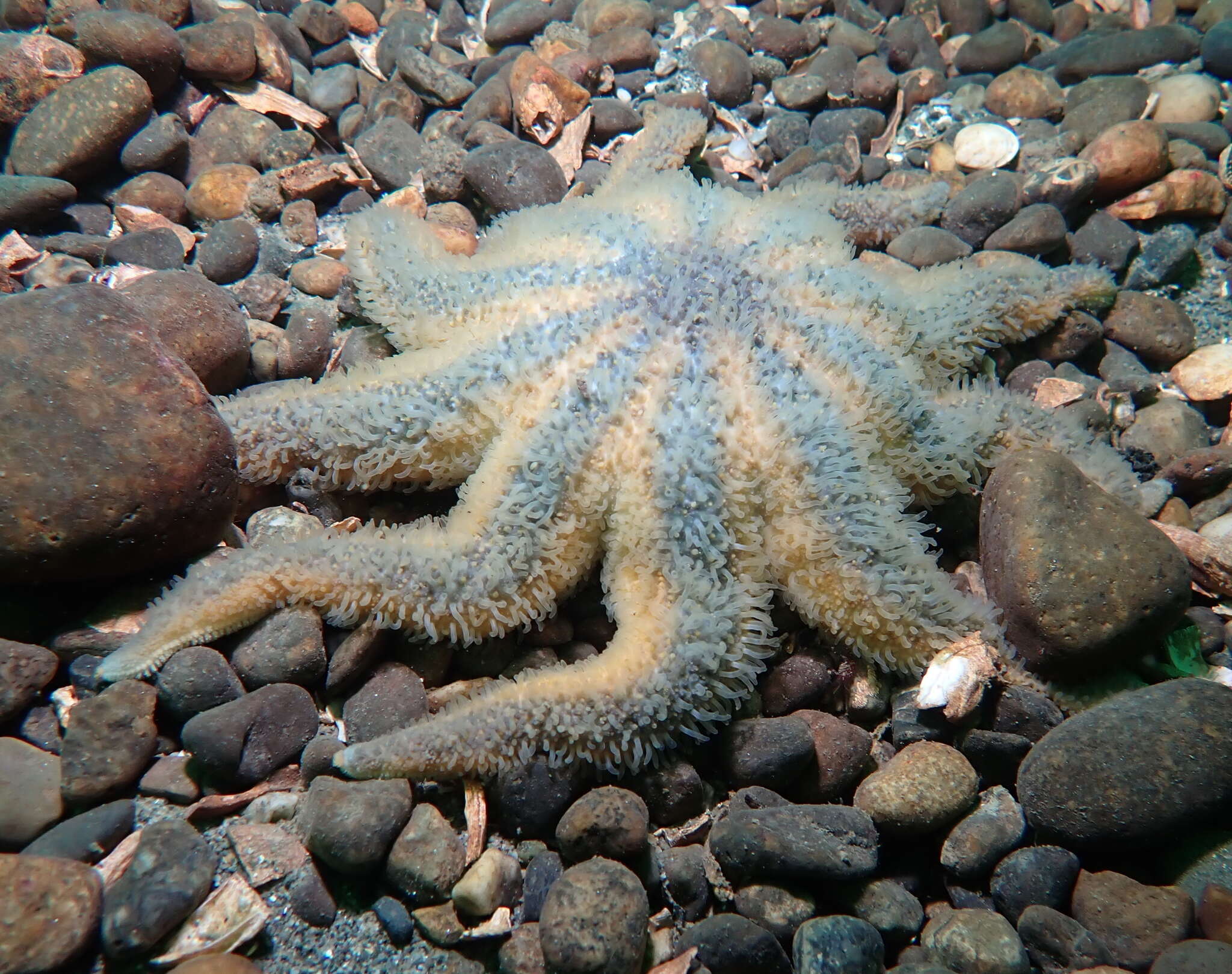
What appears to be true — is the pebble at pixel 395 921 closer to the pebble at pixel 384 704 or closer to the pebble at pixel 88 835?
the pebble at pixel 384 704

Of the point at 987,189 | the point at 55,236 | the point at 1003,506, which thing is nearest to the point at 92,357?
the point at 55,236

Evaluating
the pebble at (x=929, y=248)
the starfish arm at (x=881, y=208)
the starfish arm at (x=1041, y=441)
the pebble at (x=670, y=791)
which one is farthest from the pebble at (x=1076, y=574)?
the starfish arm at (x=881, y=208)

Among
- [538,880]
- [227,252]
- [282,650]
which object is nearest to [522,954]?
[538,880]

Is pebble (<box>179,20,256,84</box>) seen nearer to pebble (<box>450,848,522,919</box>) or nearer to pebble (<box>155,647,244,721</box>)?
pebble (<box>155,647,244,721</box>)

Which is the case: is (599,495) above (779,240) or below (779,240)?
below

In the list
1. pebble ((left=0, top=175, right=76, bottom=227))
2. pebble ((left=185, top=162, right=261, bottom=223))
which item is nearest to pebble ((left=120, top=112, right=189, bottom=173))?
pebble ((left=185, top=162, right=261, bottom=223))

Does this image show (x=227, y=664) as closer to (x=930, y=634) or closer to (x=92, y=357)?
(x=92, y=357)

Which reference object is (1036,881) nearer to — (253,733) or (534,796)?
(534,796)
